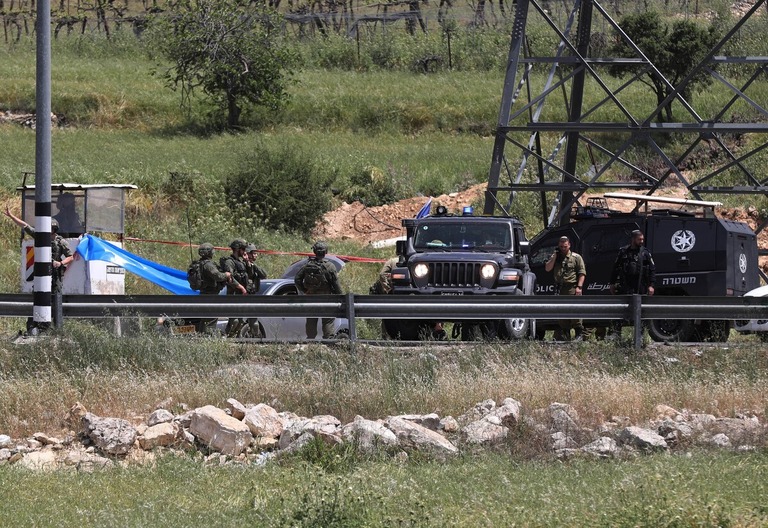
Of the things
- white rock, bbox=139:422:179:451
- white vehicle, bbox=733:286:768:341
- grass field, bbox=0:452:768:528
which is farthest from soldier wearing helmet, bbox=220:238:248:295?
white vehicle, bbox=733:286:768:341

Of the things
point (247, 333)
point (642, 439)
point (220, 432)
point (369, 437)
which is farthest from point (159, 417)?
point (247, 333)

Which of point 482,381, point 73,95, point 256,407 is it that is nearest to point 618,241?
point 482,381

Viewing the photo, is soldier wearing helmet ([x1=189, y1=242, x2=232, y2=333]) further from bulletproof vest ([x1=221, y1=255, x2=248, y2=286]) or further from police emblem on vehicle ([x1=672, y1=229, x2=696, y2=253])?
police emblem on vehicle ([x1=672, y1=229, x2=696, y2=253])

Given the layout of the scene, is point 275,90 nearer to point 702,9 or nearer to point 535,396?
point 535,396

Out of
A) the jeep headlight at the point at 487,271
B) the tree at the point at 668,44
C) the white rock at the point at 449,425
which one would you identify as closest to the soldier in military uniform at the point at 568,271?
the jeep headlight at the point at 487,271

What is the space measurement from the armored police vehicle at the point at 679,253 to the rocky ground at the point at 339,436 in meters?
5.94

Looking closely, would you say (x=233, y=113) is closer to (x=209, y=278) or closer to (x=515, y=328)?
(x=209, y=278)

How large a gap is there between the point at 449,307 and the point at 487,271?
1.84m

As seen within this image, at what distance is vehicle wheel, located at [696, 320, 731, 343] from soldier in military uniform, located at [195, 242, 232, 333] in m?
6.93

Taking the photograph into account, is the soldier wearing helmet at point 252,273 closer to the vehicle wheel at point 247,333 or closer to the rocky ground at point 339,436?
the vehicle wheel at point 247,333

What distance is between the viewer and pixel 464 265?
16.6 m

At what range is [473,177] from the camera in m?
36.3

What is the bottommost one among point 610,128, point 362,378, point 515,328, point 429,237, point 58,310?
point 515,328

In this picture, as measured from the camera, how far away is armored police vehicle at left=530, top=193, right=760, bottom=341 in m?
17.3
